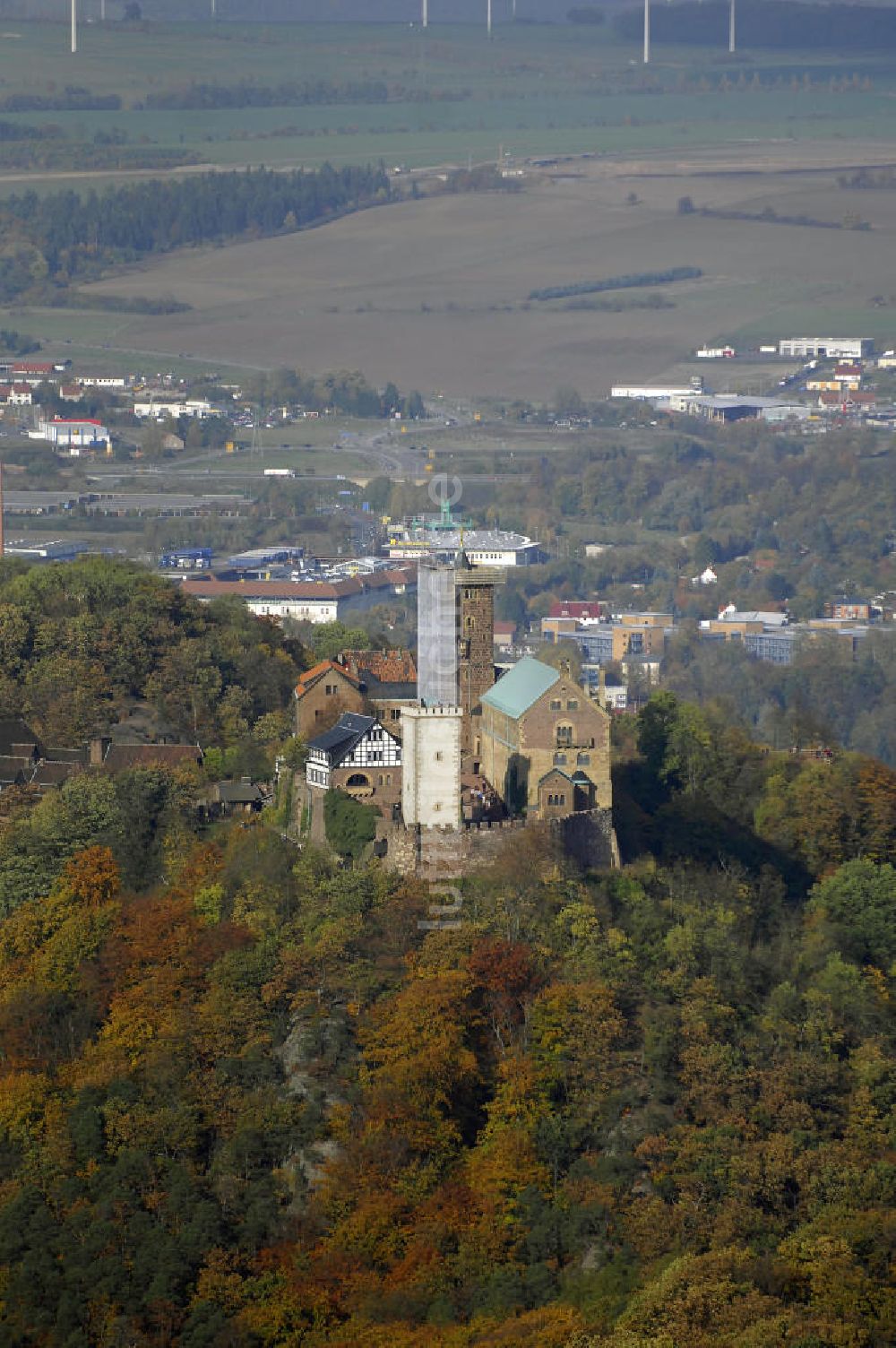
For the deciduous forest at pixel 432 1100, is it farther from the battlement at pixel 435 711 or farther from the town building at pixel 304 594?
the town building at pixel 304 594

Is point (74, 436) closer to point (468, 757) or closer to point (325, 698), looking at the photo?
point (325, 698)

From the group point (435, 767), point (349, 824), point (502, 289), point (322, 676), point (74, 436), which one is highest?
point (435, 767)

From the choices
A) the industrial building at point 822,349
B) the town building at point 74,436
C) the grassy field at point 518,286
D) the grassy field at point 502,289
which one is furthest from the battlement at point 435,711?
the industrial building at point 822,349

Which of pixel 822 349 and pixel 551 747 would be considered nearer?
pixel 551 747

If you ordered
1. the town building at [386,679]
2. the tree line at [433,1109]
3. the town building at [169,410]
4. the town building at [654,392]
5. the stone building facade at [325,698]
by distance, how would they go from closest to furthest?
the tree line at [433,1109] → the town building at [386,679] → the stone building facade at [325,698] → the town building at [169,410] → the town building at [654,392]

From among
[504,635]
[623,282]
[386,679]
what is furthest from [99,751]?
[623,282]
